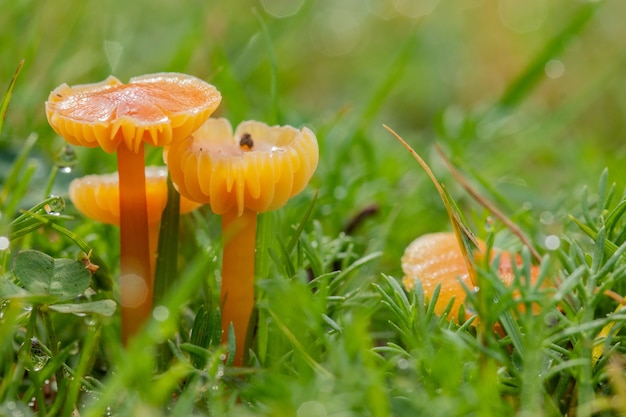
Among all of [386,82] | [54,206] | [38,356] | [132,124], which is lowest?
[38,356]

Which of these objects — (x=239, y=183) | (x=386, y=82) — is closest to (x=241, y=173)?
(x=239, y=183)

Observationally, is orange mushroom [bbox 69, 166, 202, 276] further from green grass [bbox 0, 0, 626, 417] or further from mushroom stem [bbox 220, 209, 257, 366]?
mushroom stem [bbox 220, 209, 257, 366]

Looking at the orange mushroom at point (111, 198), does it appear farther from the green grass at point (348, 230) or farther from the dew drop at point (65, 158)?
the dew drop at point (65, 158)

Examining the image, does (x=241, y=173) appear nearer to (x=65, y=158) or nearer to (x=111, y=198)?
(x=111, y=198)

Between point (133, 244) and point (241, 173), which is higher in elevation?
point (241, 173)

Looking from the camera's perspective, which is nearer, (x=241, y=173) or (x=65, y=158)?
(x=241, y=173)

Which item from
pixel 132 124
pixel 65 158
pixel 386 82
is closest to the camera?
pixel 132 124

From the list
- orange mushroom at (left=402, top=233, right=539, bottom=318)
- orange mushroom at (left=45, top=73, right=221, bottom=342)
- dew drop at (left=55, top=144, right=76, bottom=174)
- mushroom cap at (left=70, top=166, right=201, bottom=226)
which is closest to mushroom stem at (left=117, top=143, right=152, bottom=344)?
orange mushroom at (left=45, top=73, right=221, bottom=342)
